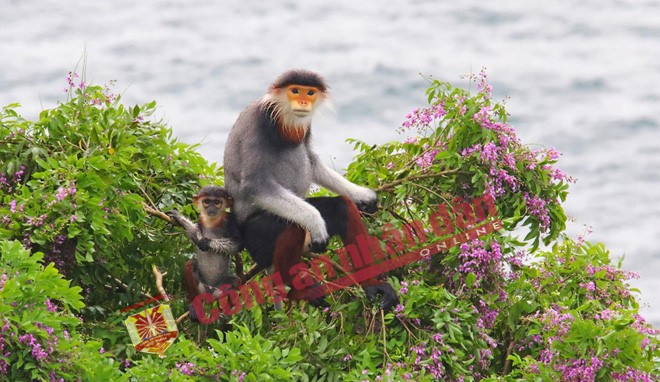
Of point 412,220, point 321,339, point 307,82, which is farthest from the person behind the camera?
point 412,220

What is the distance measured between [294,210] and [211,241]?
619 mm

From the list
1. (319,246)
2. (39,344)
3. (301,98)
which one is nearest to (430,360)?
(319,246)

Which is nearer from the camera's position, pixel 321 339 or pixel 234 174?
pixel 321 339

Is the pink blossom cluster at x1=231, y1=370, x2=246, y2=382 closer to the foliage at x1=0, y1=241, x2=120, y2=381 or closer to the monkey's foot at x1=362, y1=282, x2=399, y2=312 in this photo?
the foliage at x1=0, y1=241, x2=120, y2=381

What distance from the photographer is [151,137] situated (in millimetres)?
8547

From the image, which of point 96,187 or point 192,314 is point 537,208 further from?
point 96,187

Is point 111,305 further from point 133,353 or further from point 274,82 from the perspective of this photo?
point 274,82

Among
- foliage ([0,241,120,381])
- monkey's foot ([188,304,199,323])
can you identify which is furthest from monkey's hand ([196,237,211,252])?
foliage ([0,241,120,381])

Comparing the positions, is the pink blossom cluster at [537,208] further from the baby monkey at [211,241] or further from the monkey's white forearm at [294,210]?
the baby monkey at [211,241]

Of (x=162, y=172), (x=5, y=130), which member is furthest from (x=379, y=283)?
(x=5, y=130)

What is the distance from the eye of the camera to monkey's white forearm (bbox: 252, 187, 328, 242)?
24.4 feet

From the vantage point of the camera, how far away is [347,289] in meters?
7.58

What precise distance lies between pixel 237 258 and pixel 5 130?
73.4 inches

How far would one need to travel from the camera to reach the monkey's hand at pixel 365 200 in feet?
26.9
